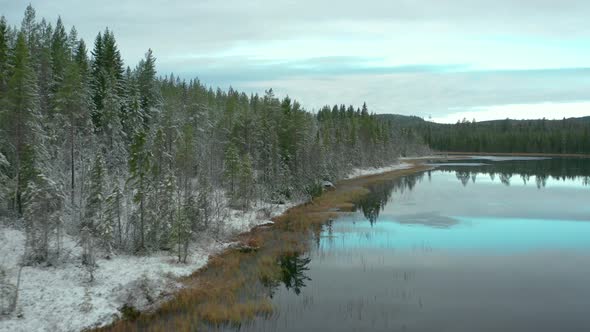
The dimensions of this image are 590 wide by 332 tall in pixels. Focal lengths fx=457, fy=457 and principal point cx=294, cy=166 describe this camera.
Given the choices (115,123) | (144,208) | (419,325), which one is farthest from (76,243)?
(419,325)

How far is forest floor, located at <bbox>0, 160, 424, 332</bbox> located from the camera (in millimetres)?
18453

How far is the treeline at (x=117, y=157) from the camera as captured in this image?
1080 inches

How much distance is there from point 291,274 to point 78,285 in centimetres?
1150

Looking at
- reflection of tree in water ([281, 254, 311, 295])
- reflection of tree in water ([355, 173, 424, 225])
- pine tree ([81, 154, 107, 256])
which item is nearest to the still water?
reflection of tree in water ([281, 254, 311, 295])

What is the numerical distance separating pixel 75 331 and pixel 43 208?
8369mm

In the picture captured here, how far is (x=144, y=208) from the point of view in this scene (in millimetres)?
29359

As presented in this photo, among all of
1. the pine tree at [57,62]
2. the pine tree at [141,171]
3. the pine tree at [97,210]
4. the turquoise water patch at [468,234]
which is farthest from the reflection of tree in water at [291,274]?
the pine tree at [57,62]

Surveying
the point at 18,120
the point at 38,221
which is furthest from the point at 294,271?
the point at 18,120

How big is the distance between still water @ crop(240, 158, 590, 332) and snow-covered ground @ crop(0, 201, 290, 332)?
601 centimetres

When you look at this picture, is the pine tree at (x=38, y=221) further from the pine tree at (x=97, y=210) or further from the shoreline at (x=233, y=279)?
the shoreline at (x=233, y=279)

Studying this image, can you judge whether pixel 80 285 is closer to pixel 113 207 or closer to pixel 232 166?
pixel 113 207

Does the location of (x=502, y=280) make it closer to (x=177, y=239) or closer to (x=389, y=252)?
(x=389, y=252)

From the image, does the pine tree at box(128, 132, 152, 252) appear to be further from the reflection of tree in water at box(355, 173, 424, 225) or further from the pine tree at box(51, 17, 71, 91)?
the reflection of tree in water at box(355, 173, 424, 225)

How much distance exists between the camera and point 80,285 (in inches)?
855
